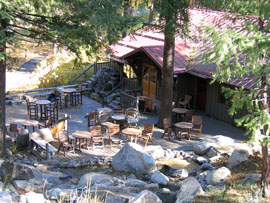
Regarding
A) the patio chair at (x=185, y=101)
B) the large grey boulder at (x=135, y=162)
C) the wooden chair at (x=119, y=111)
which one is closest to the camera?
the large grey boulder at (x=135, y=162)

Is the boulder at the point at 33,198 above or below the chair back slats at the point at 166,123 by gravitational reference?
below

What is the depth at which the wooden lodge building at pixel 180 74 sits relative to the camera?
19.8 meters

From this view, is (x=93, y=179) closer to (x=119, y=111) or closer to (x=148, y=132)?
(x=148, y=132)

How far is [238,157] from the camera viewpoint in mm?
12789

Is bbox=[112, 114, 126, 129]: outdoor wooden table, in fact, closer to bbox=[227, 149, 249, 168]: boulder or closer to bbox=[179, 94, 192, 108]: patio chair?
bbox=[179, 94, 192, 108]: patio chair

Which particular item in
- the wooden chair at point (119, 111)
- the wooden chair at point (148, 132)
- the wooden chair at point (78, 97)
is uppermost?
the wooden chair at point (78, 97)

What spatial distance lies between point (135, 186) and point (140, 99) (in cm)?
1053

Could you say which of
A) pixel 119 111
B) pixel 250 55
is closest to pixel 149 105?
pixel 119 111

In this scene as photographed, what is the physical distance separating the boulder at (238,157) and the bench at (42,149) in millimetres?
6719

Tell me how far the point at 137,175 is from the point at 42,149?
427 cm

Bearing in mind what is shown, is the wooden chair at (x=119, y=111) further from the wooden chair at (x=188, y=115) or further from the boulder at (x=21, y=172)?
the boulder at (x=21, y=172)

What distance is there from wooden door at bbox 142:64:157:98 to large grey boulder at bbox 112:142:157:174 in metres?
9.92

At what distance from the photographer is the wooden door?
2323 centimetres

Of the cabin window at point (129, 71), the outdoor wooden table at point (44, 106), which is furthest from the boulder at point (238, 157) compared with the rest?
the cabin window at point (129, 71)
